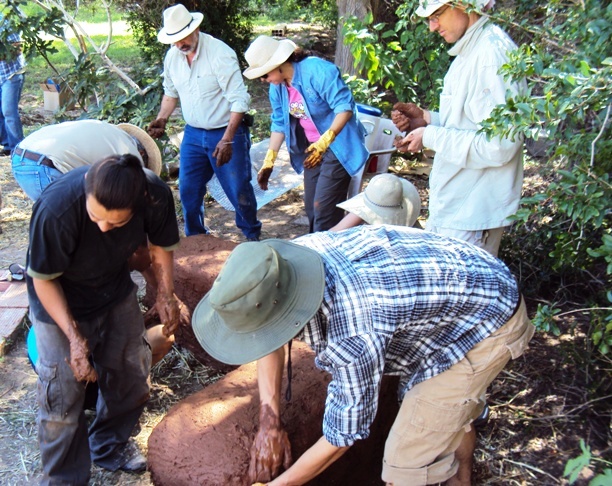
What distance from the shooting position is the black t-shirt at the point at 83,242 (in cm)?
247

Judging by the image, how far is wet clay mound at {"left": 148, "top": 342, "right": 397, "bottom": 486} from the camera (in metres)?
2.43

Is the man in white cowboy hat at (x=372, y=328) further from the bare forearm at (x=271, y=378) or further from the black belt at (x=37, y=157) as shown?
the black belt at (x=37, y=157)

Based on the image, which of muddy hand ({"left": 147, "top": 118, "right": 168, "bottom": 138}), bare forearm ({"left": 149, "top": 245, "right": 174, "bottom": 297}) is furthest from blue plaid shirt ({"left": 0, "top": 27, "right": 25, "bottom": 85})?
bare forearm ({"left": 149, "top": 245, "right": 174, "bottom": 297})

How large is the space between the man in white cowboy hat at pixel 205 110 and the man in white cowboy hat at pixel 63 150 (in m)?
1.51

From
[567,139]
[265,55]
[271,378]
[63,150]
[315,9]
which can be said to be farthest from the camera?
[315,9]

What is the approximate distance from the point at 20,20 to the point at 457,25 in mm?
4434

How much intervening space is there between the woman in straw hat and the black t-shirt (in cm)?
144

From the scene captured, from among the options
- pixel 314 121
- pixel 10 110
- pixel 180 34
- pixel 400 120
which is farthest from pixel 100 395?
pixel 10 110

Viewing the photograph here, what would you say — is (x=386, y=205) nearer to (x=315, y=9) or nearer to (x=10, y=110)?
(x=10, y=110)

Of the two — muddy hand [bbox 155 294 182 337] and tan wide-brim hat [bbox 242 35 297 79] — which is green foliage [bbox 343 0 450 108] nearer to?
tan wide-brim hat [bbox 242 35 297 79]

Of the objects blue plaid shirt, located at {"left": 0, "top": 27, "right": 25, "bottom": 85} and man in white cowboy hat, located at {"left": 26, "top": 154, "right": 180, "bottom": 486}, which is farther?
blue plaid shirt, located at {"left": 0, "top": 27, "right": 25, "bottom": 85}

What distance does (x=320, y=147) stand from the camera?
13.7 feet

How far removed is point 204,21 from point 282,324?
9.98 m

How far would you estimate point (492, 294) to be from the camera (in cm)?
220
